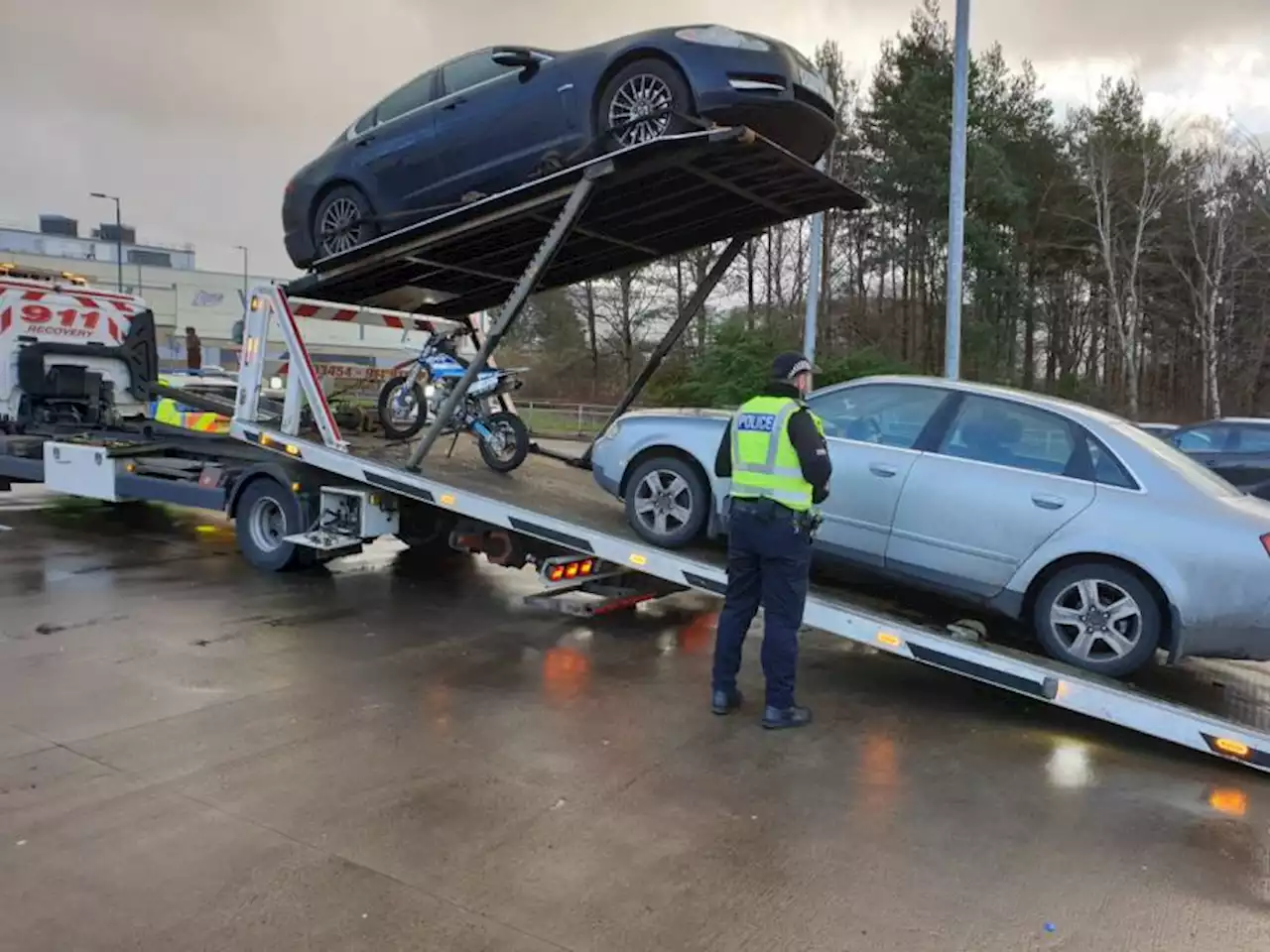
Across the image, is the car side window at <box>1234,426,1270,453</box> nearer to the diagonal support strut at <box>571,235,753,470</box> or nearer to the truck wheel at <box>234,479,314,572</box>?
the diagonal support strut at <box>571,235,753,470</box>

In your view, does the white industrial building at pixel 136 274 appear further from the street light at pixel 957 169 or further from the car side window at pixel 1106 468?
the car side window at pixel 1106 468

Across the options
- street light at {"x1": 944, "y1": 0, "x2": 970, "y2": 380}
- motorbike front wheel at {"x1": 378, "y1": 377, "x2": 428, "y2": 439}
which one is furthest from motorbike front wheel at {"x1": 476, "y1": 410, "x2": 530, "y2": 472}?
street light at {"x1": 944, "y1": 0, "x2": 970, "y2": 380}

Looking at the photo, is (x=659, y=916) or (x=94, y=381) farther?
(x=94, y=381)

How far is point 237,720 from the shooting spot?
490cm

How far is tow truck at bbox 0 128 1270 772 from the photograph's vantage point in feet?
17.5

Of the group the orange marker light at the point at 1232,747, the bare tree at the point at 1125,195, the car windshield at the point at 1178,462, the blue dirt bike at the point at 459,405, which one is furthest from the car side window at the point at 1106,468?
the bare tree at the point at 1125,195

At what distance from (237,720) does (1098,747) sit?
4277 millimetres

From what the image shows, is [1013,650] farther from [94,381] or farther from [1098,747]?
[94,381]

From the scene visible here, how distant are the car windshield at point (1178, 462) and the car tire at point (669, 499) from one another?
2.37 m

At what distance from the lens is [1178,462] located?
517cm

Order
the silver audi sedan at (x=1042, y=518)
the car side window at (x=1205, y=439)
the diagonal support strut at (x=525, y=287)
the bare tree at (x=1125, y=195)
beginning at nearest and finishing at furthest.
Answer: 1. the silver audi sedan at (x=1042, y=518)
2. the diagonal support strut at (x=525, y=287)
3. the car side window at (x=1205, y=439)
4. the bare tree at (x=1125, y=195)

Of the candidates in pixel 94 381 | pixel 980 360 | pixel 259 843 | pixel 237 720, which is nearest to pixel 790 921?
pixel 259 843

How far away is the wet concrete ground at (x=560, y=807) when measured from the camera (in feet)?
10.4

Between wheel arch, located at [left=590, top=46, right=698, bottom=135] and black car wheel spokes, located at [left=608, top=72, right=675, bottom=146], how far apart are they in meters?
0.11
